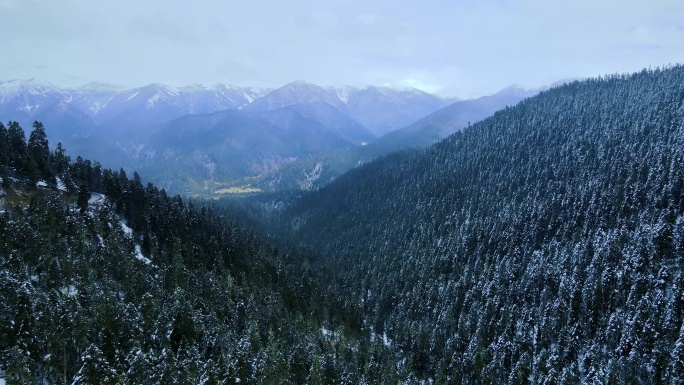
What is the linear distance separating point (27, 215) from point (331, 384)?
77.0m

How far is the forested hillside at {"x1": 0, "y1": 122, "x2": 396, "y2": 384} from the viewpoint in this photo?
5700 cm

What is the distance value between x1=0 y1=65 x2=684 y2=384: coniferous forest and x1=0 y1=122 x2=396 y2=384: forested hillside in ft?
1.36

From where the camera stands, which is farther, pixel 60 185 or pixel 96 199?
pixel 96 199

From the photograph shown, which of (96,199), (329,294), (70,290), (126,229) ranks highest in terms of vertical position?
(96,199)

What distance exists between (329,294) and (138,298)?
3295 inches

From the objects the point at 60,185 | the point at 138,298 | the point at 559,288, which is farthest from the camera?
the point at 559,288

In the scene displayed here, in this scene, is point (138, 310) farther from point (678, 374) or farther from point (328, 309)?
point (678, 374)

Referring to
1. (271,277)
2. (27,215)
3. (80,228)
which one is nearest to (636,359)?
(271,277)

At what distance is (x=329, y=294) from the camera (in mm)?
152375

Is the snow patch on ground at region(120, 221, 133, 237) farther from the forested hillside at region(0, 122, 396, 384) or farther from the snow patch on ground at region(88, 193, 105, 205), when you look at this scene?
the snow patch on ground at region(88, 193, 105, 205)

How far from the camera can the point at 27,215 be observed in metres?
91.0

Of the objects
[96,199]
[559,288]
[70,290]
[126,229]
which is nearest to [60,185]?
[96,199]

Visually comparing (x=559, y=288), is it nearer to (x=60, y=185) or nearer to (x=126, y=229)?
(x=126, y=229)

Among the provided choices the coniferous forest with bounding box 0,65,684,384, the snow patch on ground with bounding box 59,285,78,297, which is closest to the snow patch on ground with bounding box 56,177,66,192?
the coniferous forest with bounding box 0,65,684,384
